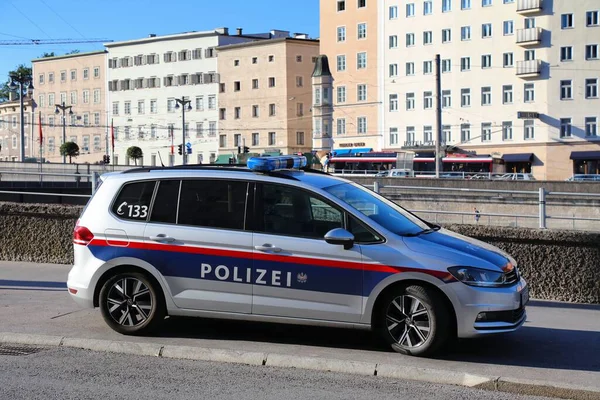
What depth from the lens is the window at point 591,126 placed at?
69.3 m

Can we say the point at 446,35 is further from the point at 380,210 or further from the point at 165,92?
the point at 380,210

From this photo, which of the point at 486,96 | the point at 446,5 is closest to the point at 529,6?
the point at 486,96

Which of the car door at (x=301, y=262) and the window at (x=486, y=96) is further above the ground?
the window at (x=486, y=96)

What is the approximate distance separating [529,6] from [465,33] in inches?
271

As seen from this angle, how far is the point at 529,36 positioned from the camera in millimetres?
71312

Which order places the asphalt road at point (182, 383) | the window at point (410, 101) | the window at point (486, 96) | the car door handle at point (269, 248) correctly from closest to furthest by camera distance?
the asphalt road at point (182, 383)
the car door handle at point (269, 248)
the window at point (486, 96)
the window at point (410, 101)

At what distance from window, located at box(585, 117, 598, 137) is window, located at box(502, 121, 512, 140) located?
257 inches

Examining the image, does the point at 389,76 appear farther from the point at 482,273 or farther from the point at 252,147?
the point at 482,273

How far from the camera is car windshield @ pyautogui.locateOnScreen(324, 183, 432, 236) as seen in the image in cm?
829

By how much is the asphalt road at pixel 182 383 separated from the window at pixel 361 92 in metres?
77.3

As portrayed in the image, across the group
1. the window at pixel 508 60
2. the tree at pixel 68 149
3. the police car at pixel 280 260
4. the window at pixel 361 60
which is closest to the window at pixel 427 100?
the window at pixel 508 60

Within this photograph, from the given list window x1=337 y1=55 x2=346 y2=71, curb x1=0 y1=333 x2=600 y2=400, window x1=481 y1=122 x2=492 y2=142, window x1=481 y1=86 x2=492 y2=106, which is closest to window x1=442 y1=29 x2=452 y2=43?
window x1=481 y1=86 x2=492 y2=106

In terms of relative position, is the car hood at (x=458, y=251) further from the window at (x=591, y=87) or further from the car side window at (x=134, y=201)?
the window at (x=591, y=87)

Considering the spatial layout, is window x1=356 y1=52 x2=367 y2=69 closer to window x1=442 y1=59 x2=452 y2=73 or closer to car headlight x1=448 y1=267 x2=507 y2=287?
window x1=442 y1=59 x2=452 y2=73
